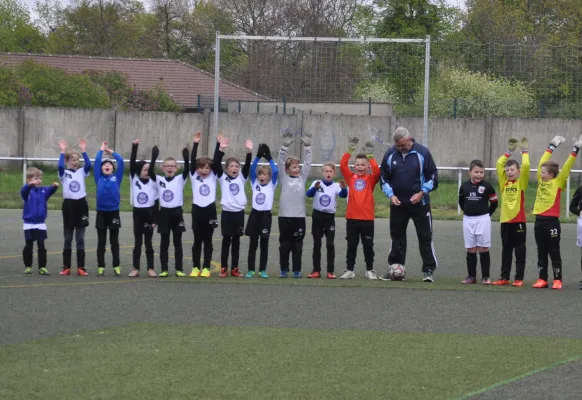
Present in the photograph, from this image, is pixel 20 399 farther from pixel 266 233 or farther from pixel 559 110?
pixel 559 110

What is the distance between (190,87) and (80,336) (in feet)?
130

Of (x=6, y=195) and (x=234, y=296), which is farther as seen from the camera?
(x=6, y=195)

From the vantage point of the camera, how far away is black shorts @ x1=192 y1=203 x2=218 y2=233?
14594mm

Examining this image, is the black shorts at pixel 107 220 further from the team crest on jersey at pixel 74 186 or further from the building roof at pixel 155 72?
the building roof at pixel 155 72

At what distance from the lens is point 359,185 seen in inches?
576

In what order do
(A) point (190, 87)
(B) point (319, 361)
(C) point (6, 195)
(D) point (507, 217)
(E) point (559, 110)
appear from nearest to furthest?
(B) point (319, 361)
(D) point (507, 217)
(C) point (6, 195)
(E) point (559, 110)
(A) point (190, 87)

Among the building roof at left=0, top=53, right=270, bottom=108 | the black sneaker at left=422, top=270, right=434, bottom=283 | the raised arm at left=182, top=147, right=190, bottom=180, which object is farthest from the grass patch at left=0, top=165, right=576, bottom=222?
the building roof at left=0, top=53, right=270, bottom=108

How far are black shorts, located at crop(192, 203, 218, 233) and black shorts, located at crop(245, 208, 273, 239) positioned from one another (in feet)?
1.69

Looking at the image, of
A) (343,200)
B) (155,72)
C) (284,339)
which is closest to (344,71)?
(343,200)

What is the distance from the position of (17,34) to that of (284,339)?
205ft

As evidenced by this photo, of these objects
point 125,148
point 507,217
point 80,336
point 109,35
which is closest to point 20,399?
point 80,336

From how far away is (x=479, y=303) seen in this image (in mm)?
12047

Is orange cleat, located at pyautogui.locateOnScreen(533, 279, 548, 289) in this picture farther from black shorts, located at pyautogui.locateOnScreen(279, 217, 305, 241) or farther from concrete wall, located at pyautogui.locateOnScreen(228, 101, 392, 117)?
concrete wall, located at pyautogui.locateOnScreen(228, 101, 392, 117)

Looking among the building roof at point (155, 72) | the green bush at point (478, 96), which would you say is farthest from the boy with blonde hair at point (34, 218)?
the building roof at point (155, 72)
